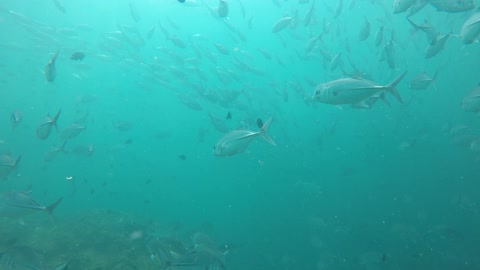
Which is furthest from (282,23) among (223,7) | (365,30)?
(223,7)

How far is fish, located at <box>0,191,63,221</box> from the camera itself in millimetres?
4684

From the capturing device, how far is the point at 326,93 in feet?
13.5

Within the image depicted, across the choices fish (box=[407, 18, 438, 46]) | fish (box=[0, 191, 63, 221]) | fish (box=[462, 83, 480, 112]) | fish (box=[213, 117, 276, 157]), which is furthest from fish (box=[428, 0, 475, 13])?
fish (box=[0, 191, 63, 221])

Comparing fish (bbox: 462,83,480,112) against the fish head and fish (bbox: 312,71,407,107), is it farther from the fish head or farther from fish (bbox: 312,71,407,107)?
the fish head

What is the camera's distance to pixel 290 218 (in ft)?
50.5

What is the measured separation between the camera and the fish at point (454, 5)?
5.43 m

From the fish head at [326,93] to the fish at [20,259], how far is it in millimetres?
5005

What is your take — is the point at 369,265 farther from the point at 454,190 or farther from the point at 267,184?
the point at 267,184

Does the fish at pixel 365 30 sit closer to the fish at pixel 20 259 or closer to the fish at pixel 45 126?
the fish at pixel 45 126

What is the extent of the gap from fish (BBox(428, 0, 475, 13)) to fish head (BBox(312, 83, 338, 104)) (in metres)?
3.83

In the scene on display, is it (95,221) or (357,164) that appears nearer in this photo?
(95,221)

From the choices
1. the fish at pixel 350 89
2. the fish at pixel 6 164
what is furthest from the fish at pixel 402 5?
the fish at pixel 6 164

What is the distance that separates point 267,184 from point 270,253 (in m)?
8.91

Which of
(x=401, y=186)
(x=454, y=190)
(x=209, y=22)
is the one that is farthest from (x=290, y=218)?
(x=209, y=22)
